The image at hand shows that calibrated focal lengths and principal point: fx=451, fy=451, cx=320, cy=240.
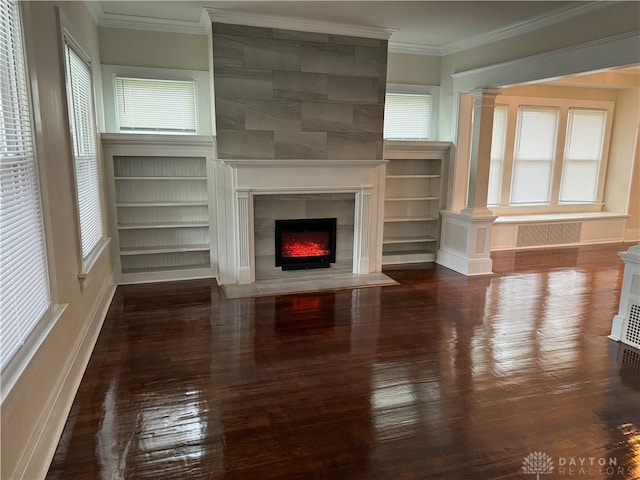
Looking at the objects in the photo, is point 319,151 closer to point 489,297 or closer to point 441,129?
point 441,129

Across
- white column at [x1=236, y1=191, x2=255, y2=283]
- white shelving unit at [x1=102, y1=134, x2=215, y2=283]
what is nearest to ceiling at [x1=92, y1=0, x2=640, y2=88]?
white shelving unit at [x1=102, y1=134, x2=215, y2=283]

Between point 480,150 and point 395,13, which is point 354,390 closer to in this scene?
point 395,13

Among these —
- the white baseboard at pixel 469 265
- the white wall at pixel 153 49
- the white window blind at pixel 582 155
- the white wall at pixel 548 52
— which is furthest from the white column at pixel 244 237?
the white window blind at pixel 582 155

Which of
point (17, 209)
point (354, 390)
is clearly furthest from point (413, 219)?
point (17, 209)

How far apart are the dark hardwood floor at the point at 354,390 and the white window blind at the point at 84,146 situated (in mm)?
876

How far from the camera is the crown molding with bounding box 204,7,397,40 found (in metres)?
4.82

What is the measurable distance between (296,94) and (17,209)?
3.72 m

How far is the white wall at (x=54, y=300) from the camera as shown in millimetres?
2021

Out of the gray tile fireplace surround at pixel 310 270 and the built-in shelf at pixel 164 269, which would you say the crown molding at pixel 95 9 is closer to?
the gray tile fireplace surround at pixel 310 270

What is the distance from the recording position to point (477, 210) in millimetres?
6031

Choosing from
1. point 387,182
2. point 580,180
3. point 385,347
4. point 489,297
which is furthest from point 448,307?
point 580,180

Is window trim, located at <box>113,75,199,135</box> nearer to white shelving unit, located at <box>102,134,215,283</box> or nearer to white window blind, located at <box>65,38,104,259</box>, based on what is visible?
white shelving unit, located at <box>102,134,215,283</box>

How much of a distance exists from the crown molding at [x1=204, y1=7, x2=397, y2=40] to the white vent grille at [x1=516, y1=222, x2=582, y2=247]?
4.15m

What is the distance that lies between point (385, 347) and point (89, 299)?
255 cm
